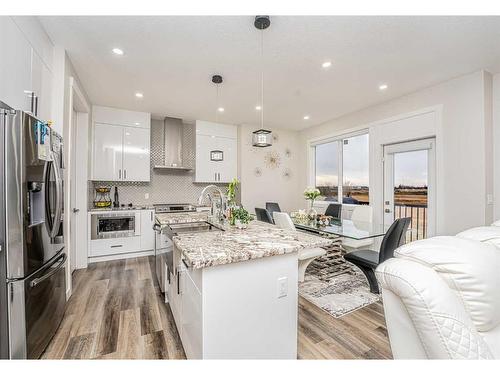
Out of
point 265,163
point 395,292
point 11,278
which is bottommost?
point 11,278

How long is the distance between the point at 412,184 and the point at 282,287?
3.32 m

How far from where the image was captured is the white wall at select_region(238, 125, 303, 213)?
16.6 feet

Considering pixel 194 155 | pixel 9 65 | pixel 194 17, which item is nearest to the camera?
pixel 9 65

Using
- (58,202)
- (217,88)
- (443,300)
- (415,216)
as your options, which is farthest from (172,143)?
(443,300)

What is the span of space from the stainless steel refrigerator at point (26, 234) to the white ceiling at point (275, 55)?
1193 mm

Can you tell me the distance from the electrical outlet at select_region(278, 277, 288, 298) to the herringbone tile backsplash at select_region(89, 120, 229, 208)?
3.98 m

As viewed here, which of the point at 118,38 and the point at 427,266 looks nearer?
the point at 427,266

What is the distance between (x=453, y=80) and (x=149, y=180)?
16.2ft

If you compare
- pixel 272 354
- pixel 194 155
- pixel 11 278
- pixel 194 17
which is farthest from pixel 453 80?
pixel 11 278

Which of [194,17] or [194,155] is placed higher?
[194,17]

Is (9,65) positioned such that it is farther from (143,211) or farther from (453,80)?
(453,80)

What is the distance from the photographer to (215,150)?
479cm

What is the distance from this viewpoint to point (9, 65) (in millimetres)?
1552

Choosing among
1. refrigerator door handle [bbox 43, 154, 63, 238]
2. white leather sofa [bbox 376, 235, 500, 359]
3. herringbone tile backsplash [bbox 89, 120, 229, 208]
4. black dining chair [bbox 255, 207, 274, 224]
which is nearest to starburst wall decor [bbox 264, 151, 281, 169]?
herringbone tile backsplash [bbox 89, 120, 229, 208]
